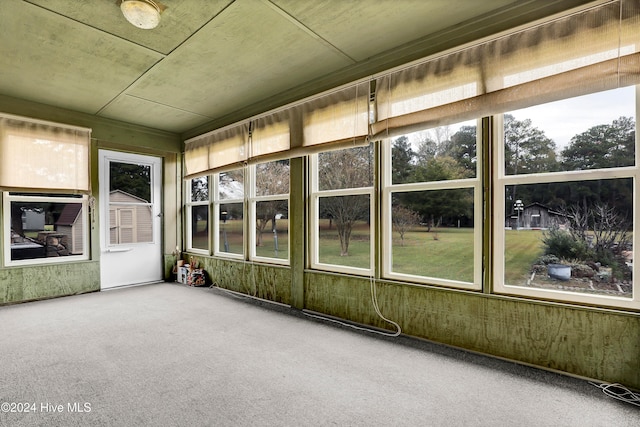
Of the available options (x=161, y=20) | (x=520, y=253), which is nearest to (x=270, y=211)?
(x=161, y=20)

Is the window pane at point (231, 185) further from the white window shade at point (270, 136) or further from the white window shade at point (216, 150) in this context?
the white window shade at point (270, 136)

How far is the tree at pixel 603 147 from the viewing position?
204 centimetres

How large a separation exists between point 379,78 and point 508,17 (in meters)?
1.09

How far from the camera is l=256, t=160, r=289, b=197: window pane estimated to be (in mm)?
4066

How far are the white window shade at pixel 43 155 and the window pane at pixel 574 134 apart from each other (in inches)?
211

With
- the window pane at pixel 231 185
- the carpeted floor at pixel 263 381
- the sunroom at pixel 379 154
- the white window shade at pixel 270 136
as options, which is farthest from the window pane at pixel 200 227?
the carpeted floor at pixel 263 381

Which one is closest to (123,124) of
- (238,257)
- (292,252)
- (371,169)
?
(238,257)

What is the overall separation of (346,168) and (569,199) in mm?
1992

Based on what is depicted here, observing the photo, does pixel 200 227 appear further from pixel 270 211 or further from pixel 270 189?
pixel 270 189

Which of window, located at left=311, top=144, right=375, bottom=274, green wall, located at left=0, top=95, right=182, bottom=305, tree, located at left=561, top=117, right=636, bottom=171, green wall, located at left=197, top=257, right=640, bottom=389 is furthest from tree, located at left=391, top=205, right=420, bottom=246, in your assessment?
green wall, located at left=0, top=95, right=182, bottom=305

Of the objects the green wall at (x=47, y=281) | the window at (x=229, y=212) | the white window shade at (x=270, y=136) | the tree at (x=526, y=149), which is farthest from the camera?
the window at (x=229, y=212)

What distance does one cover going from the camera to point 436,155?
2.85m

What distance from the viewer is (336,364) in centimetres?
236

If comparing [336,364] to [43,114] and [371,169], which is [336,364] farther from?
[43,114]
